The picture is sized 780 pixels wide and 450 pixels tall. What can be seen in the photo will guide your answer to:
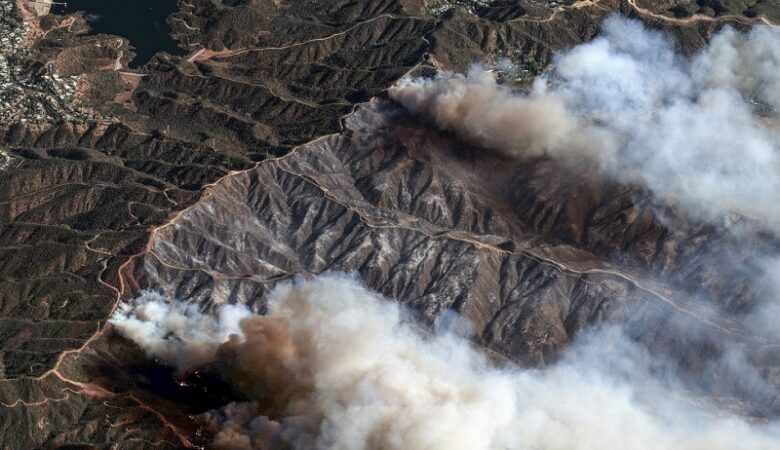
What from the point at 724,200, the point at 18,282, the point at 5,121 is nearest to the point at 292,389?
the point at 18,282

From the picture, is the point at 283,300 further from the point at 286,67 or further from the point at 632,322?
the point at 286,67

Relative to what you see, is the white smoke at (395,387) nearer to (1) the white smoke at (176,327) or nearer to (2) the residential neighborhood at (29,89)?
(1) the white smoke at (176,327)

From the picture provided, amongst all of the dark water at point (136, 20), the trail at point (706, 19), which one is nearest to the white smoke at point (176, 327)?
the dark water at point (136, 20)

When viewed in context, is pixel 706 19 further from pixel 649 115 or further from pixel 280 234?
pixel 280 234

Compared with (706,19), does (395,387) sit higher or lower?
lower

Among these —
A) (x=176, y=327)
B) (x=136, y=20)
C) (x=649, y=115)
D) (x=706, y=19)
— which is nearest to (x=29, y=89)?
(x=136, y=20)
